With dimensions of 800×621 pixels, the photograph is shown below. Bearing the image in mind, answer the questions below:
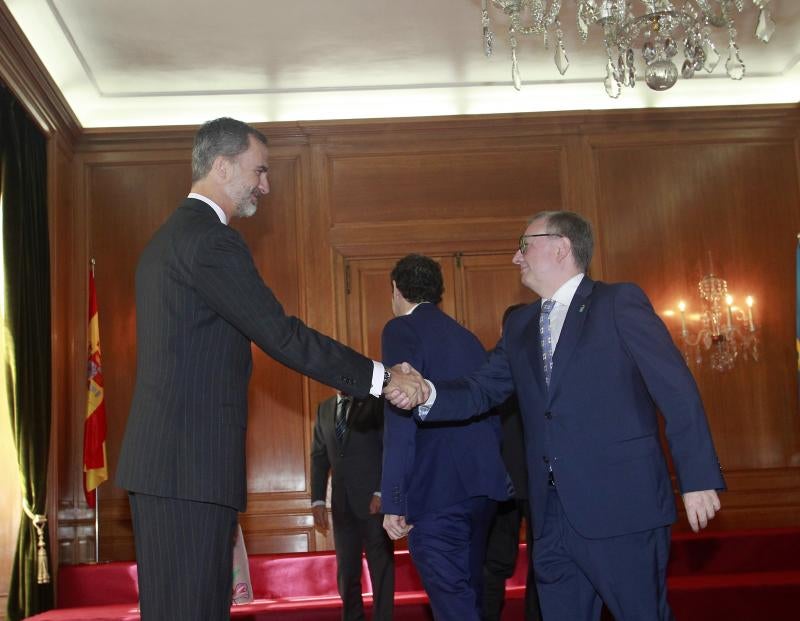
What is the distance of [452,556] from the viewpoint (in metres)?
3.51

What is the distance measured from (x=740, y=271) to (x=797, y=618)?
3.10m

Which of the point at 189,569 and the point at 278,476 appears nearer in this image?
the point at 189,569

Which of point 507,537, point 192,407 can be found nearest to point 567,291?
point 192,407

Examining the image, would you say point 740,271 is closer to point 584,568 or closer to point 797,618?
point 797,618

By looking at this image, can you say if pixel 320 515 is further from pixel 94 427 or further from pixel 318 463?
pixel 94 427

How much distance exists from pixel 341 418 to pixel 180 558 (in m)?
2.38

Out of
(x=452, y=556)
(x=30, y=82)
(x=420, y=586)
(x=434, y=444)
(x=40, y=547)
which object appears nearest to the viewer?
(x=452, y=556)

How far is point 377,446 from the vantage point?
4.73 m

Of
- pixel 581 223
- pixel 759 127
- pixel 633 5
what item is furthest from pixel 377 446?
pixel 759 127

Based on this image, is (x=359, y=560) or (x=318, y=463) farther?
(x=318, y=463)

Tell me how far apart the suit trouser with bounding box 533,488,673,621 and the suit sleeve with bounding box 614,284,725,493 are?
0.23 metres

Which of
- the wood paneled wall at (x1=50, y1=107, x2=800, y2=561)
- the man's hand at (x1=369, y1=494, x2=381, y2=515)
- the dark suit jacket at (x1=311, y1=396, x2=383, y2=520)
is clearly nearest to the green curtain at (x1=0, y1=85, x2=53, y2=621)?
the wood paneled wall at (x1=50, y1=107, x2=800, y2=561)

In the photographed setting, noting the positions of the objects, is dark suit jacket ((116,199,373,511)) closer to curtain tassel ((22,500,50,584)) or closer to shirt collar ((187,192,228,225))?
shirt collar ((187,192,228,225))

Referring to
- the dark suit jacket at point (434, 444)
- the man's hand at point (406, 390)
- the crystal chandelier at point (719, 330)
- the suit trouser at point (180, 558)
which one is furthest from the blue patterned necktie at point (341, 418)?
the crystal chandelier at point (719, 330)
